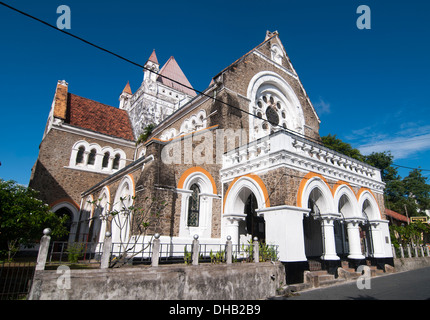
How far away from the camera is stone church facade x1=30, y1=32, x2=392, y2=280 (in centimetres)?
1059

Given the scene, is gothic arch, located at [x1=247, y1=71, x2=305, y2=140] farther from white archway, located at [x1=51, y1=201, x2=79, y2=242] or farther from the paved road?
white archway, located at [x1=51, y1=201, x2=79, y2=242]

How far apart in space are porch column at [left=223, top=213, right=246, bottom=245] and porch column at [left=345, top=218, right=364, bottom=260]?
551 centimetres

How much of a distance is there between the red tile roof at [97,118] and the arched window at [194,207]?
45.8ft

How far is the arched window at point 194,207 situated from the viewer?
12289 mm

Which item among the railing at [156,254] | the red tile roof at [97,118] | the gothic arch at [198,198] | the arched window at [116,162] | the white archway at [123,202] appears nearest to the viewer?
the railing at [156,254]

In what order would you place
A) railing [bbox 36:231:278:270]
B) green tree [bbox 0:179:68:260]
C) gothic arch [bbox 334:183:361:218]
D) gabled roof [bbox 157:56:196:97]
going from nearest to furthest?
railing [bbox 36:231:278:270] → green tree [bbox 0:179:68:260] → gothic arch [bbox 334:183:361:218] → gabled roof [bbox 157:56:196:97]

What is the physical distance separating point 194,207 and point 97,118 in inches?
673

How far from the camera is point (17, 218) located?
8062mm

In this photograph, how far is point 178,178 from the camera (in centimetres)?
1205

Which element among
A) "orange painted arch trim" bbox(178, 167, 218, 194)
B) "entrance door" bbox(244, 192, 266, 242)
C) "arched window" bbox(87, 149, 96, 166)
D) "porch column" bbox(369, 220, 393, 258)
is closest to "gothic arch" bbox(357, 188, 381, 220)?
"porch column" bbox(369, 220, 393, 258)

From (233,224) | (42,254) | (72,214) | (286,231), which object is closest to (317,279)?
(286,231)

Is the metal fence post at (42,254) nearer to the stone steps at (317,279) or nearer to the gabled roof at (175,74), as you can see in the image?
the stone steps at (317,279)

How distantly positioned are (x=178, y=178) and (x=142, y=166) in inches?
72.5

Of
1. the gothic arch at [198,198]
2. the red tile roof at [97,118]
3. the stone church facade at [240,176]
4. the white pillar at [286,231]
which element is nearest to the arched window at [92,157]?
the stone church facade at [240,176]
